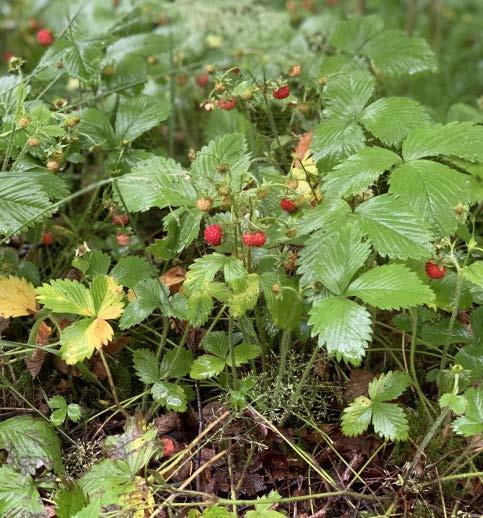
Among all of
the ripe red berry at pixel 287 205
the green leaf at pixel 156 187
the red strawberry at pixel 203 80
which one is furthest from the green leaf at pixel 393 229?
the red strawberry at pixel 203 80

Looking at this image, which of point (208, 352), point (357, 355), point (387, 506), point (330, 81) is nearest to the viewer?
point (357, 355)

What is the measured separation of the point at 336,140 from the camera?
4.95 feet

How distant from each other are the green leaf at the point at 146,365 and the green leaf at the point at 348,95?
709 mm

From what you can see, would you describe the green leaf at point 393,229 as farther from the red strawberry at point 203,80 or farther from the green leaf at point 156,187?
the red strawberry at point 203,80

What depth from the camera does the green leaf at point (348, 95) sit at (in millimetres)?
1588

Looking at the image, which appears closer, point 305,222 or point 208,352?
point 305,222

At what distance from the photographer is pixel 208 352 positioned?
149 cm

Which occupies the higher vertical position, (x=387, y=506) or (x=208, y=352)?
(x=208, y=352)

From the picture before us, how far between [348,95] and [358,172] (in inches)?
13.5

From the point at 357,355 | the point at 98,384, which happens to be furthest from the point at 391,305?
the point at 98,384

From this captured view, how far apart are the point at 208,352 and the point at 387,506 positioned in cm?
49

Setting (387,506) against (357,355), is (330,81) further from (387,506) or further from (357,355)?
(387,506)

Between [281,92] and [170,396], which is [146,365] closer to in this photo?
[170,396]

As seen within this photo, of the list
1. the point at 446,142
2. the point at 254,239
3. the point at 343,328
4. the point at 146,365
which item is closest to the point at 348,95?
the point at 446,142
